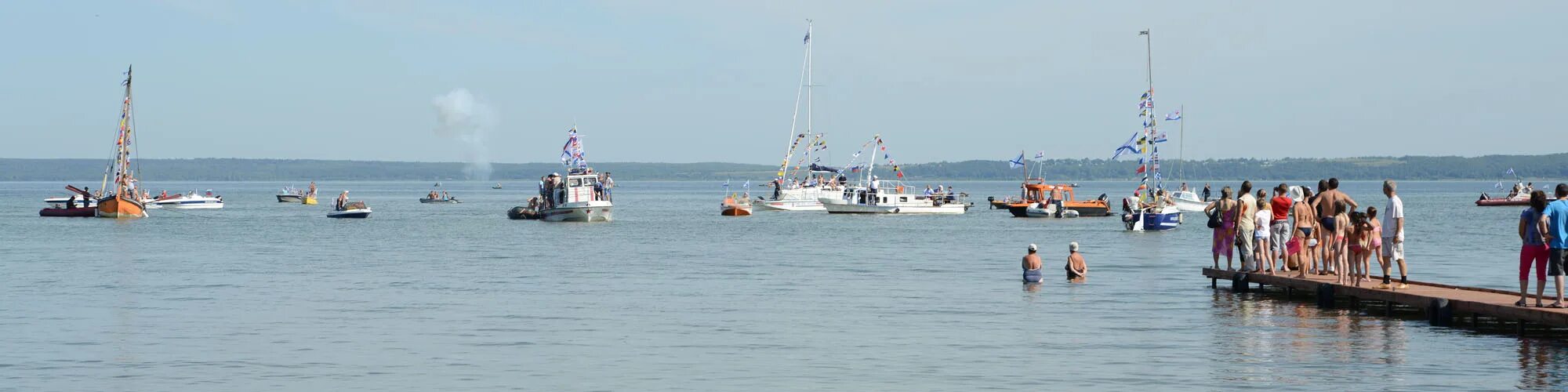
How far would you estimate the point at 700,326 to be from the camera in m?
26.6

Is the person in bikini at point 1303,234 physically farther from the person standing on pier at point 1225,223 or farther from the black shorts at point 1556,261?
the black shorts at point 1556,261

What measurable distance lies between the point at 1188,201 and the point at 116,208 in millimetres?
66764

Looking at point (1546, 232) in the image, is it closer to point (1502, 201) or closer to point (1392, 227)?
point (1392, 227)

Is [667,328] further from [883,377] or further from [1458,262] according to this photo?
[1458,262]

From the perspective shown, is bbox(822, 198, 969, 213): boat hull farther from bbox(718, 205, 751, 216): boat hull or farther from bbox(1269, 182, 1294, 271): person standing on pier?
bbox(1269, 182, 1294, 271): person standing on pier

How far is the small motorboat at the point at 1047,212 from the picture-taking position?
101562 millimetres

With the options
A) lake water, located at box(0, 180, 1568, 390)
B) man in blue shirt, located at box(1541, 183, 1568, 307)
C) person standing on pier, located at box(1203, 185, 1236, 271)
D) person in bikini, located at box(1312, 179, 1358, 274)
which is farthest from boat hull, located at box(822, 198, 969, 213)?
man in blue shirt, located at box(1541, 183, 1568, 307)

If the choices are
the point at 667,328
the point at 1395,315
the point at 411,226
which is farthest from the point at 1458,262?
the point at 411,226

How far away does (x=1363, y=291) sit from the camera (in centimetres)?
2620

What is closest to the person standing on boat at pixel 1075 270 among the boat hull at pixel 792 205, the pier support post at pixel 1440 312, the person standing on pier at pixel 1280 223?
the person standing on pier at pixel 1280 223

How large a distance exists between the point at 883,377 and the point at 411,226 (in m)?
70.1

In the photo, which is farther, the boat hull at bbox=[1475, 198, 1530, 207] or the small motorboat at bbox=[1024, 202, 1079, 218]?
the boat hull at bbox=[1475, 198, 1530, 207]

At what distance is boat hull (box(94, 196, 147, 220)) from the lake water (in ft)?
132

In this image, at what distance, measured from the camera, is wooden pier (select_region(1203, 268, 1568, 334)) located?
21.8 meters
